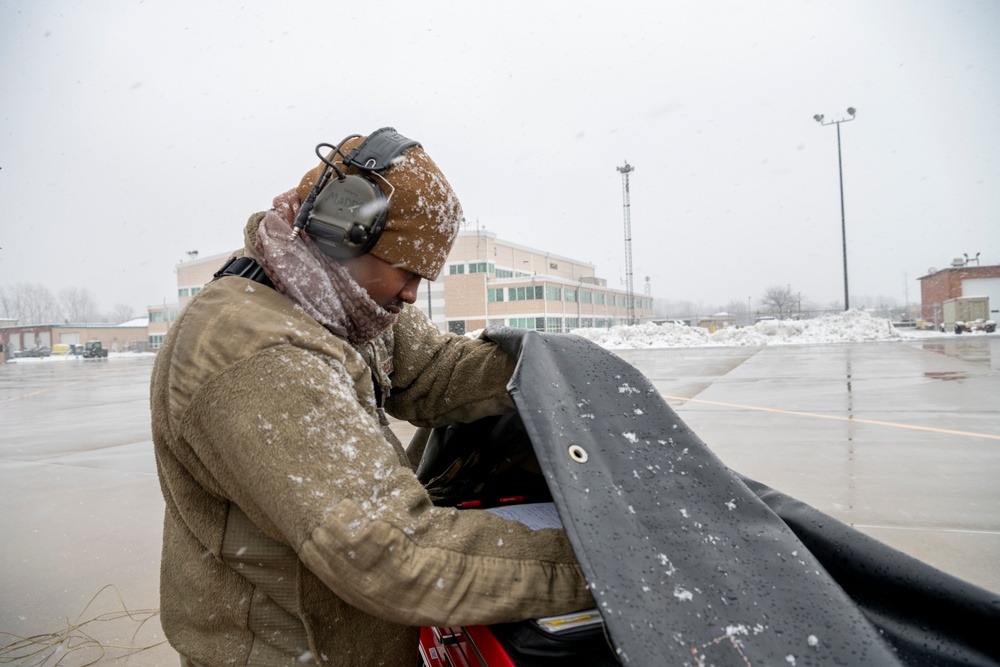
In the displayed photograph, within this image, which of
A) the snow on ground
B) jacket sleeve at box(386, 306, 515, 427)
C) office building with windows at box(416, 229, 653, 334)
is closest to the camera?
jacket sleeve at box(386, 306, 515, 427)

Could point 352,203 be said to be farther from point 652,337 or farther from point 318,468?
point 652,337

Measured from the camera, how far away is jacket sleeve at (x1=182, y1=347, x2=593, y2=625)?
3.21 ft

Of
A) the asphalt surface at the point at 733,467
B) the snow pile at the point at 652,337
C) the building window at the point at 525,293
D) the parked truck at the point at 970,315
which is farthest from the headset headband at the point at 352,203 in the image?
the building window at the point at 525,293

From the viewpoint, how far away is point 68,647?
8.26 feet

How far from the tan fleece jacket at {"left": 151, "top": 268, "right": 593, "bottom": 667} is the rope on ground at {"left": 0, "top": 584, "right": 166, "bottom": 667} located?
1.56 metres

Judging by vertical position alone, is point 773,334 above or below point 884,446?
above

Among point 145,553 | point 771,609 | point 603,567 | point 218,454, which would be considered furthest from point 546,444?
point 145,553

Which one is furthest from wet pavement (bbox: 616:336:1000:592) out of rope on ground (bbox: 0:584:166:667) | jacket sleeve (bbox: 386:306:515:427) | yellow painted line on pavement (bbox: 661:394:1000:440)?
rope on ground (bbox: 0:584:166:667)

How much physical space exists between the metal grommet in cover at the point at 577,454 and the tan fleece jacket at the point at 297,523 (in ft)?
0.51

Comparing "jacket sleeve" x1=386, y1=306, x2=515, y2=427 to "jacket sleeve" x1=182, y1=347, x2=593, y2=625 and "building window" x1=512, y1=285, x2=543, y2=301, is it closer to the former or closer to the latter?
"jacket sleeve" x1=182, y1=347, x2=593, y2=625

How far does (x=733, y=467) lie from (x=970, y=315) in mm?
31851

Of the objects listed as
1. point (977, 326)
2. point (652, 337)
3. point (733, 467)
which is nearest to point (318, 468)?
point (733, 467)

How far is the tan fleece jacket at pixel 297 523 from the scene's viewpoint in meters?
0.99

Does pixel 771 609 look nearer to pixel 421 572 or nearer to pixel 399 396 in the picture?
pixel 421 572
